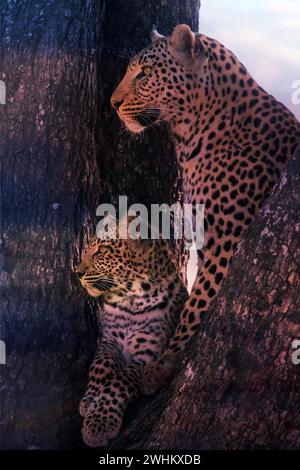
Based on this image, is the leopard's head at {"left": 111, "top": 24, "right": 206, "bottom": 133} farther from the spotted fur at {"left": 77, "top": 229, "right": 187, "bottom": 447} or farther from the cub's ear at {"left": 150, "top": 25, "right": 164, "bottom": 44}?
the spotted fur at {"left": 77, "top": 229, "right": 187, "bottom": 447}

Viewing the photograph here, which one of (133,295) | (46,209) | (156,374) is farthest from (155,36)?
(156,374)

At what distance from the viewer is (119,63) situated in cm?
583

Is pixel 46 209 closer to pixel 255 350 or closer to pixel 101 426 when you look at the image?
pixel 101 426

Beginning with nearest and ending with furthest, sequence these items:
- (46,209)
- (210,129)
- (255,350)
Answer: (255,350) < (46,209) < (210,129)

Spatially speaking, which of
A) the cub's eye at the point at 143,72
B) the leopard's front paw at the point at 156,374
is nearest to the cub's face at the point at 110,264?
the leopard's front paw at the point at 156,374

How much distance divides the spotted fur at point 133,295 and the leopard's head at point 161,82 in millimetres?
794

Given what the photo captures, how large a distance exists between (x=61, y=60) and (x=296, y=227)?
6.58ft

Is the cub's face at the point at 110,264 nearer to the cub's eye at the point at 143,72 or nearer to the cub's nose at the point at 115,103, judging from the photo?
the cub's nose at the point at 115,103

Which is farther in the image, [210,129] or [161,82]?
[161,82]

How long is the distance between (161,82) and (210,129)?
459mm

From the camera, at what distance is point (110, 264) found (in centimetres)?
567

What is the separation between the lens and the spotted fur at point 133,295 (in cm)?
550

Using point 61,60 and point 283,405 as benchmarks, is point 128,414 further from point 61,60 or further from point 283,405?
point 61,60

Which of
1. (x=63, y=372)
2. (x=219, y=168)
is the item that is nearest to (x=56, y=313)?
(x=63, y=372)
